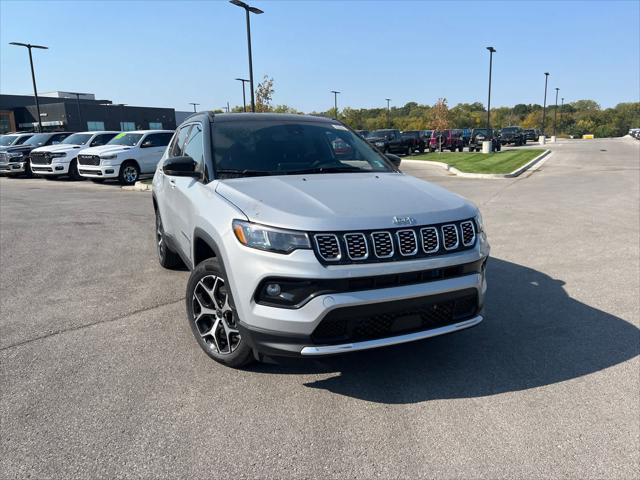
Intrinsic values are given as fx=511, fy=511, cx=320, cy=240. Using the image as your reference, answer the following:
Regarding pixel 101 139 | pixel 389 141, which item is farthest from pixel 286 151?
pixel 389 141

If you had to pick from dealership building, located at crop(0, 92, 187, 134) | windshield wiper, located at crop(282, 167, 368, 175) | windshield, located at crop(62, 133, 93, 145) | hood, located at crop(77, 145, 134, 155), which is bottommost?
hood, located at crop(77, 145, 134, 155)

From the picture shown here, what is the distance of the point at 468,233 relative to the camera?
11.3 ft

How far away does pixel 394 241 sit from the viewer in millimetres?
3066

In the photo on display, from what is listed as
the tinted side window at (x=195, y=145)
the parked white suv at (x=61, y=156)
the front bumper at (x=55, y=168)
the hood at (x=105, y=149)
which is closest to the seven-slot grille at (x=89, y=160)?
the hood at (x=105, y=149)

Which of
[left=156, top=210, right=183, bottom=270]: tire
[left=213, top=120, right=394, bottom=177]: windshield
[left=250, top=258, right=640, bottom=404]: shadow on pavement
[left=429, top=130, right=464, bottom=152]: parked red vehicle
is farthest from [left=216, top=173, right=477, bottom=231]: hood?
[left=429, top=130, right=464, bottom=152]: parked red vehicle

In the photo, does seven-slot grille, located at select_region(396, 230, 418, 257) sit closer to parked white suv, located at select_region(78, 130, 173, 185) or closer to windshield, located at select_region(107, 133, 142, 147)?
parked white suv, located at select_region(78, 130, 173, 185)

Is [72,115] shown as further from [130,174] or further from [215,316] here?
[215,316]

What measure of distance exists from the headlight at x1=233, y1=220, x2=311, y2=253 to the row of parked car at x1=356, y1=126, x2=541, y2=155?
988 inches

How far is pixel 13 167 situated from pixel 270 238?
22.9m

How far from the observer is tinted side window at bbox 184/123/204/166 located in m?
4.30

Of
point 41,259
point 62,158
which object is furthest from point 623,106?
point 41,259

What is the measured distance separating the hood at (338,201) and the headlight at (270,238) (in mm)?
43

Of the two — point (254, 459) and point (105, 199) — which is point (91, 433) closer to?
point (254, 459)

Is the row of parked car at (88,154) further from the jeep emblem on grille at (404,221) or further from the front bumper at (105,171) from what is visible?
the jeep emblem on grille at (404,221)
